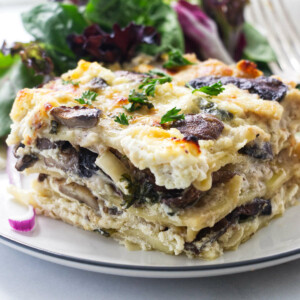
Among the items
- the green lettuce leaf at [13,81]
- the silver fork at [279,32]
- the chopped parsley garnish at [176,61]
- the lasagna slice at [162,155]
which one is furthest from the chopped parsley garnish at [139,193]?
the silver fork at [279,32]

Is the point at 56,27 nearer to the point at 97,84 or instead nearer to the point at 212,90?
the point at 97,84

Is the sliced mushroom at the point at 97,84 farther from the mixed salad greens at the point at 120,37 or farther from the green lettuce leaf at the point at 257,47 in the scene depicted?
the green lettuce leaf at the point at 257,47

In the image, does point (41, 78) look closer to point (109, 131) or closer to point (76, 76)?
point (76, 76)

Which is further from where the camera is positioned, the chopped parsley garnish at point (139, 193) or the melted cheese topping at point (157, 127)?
the chopped parsley garnish at point (139, 193)

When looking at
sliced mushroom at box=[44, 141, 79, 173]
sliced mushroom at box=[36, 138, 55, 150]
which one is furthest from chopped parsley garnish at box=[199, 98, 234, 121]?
sliced mushroom at box=[36, 138, 55, 150]

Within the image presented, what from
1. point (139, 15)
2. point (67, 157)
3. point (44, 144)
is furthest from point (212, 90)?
point (139, 15)

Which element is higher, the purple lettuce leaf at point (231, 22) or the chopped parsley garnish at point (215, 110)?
the chopped parsley garnish at point (215, 110)

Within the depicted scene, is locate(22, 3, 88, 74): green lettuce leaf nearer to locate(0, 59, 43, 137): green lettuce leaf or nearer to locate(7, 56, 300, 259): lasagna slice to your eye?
locate(0, 59, 43, 137): green lettuce leaf

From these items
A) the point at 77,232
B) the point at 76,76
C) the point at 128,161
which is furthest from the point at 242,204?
the point at 76,76
